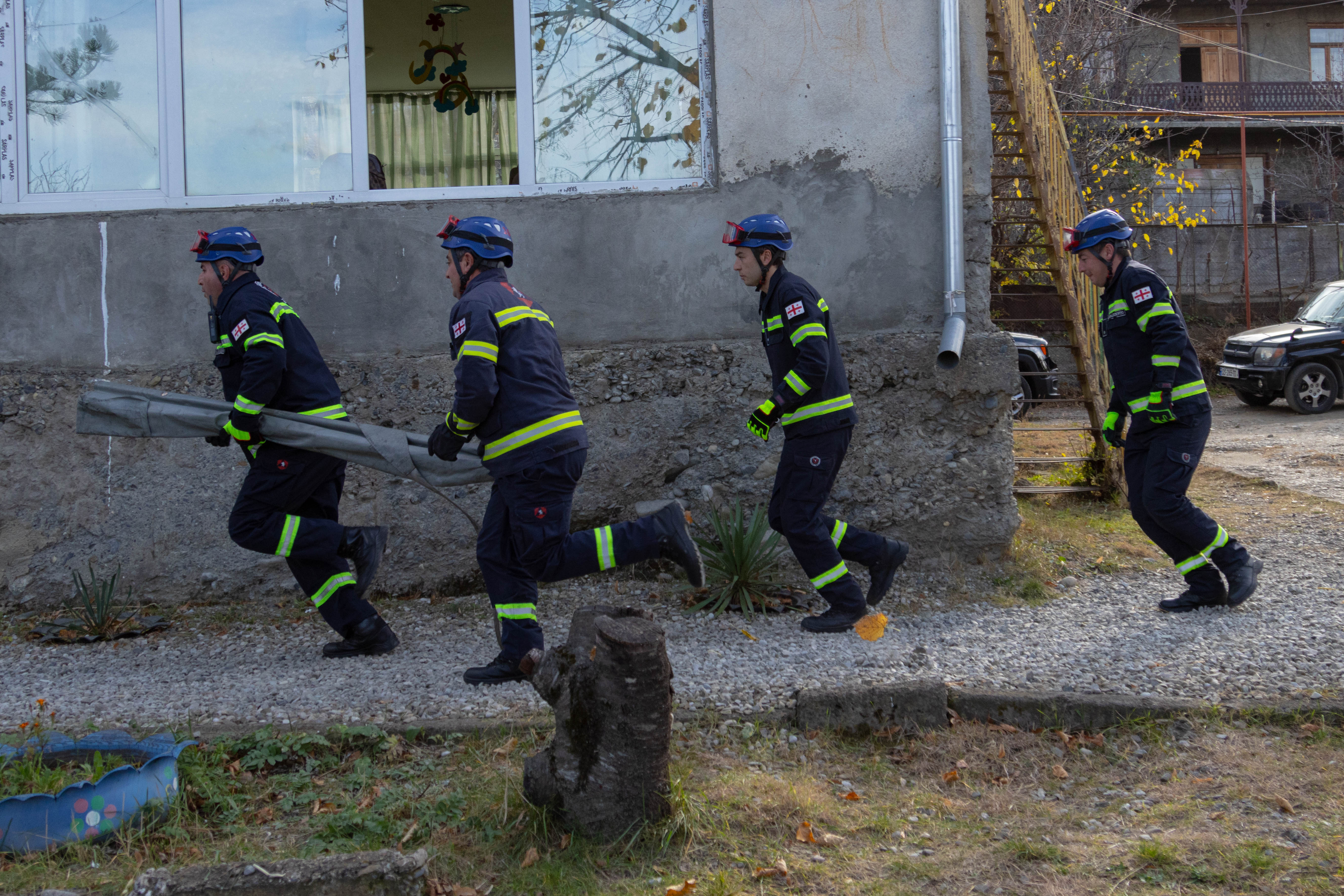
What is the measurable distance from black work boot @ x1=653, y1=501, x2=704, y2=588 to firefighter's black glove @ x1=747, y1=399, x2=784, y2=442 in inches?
24.3

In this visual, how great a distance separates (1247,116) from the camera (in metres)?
17.2

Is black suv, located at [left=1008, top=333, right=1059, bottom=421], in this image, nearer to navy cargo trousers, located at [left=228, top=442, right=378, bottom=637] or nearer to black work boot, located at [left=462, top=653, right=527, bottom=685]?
black work boot, located at [left=462, top=653, right=527, bottom=685]

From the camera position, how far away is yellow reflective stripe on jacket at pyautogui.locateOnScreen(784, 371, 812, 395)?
467 centimetres

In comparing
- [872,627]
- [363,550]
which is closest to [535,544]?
[363,550]

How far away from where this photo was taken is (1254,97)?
2503cm

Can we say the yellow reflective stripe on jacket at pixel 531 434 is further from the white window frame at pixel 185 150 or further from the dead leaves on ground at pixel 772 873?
the white window frame at pixel 185 150

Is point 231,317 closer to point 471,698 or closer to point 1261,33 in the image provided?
point 471,698

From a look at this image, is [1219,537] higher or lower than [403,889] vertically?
higher

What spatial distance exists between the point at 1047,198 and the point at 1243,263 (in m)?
14.9

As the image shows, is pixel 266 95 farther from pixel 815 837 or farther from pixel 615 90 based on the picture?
pixel 815 837

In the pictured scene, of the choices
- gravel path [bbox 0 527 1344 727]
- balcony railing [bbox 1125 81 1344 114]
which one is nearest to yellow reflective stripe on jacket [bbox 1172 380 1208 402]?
gravel path [bbox 0 527 1344 727]

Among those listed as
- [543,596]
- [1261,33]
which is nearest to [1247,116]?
[1261,33]

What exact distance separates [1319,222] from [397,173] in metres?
19.9

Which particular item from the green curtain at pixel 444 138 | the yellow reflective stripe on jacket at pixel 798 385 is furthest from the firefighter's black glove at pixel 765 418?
the green curtain at pixel 444 138
